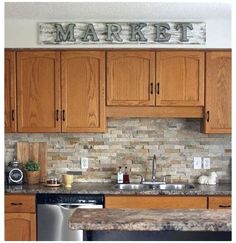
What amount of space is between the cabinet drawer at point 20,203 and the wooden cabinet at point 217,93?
5.82 feet

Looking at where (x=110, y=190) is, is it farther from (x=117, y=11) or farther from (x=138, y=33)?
(x=117, y=11)

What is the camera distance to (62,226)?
3.91 m

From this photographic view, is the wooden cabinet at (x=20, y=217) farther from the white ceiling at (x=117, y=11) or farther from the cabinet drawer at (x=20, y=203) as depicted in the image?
the white ceiling at (x=117, y=11)

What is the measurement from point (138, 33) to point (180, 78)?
592 millimetres

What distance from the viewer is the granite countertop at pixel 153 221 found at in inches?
78.4

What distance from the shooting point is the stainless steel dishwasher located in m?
3.91

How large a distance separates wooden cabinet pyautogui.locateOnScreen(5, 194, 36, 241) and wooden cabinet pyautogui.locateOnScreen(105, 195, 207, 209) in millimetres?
700

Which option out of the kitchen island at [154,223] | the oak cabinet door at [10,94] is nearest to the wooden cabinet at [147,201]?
the oak cabinet door at [10,94]

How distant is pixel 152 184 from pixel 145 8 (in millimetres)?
1736

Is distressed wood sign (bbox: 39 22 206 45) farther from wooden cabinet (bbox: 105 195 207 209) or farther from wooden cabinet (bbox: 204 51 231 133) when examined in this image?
wooden cabinet (bbox: 105 195 207 209)

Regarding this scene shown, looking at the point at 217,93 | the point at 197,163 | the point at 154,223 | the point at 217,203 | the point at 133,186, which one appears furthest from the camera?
the point at 197,163

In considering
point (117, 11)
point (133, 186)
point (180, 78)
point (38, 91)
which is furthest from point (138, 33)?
point (133, 186)

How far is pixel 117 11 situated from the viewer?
153 inches

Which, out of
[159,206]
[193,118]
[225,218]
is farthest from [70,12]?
[225,218]
